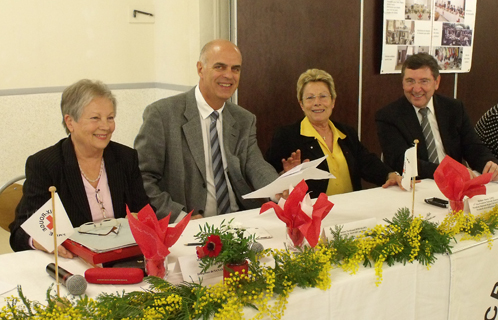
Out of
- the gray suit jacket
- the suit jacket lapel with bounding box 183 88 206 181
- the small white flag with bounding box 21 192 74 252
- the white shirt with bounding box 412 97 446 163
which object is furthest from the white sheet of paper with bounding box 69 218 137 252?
the white shirt with bounding box 412 97 446 163

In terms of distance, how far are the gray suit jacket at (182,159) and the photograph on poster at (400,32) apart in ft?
6.84

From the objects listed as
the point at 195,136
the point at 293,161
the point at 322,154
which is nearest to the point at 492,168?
the point at 322,154

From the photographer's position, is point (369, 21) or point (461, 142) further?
point (369, 21)

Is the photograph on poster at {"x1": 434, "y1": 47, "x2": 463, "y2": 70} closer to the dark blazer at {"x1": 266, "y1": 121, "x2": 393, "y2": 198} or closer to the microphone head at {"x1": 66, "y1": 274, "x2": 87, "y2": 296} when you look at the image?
the dark blazer at {"x1": 266, "y1": 121, "x2": 393, "y2": 198}

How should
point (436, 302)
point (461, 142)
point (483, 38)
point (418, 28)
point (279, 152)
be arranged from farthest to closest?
point (483, 38) → point (418, 28) → point (461, 142) → point (279, 152) → point (436, 302)

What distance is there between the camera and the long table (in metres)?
1.63

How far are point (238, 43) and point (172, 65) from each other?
73 centimetres

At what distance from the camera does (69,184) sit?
7.50ft

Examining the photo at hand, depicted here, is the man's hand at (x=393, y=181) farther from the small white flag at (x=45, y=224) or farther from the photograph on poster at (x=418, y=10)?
the photograph on poster at (x=418, y=10)

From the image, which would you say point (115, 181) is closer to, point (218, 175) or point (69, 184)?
point (69, 184)

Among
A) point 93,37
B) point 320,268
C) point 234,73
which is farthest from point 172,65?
point 320,268

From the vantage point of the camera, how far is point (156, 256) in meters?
1.61

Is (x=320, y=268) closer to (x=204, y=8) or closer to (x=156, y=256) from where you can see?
(x=156, y=256)

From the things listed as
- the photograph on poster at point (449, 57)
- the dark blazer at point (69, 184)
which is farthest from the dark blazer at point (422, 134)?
the dark blazer at point (69, 184)
